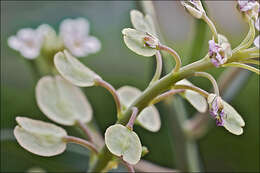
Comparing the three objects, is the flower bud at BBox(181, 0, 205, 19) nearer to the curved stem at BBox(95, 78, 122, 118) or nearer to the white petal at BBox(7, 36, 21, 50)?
the curved stem at BBox(95, 78, 122, 118)

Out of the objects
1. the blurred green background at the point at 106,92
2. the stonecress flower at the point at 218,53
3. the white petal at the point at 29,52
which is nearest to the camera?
the stonecress flower at the point at 218,53

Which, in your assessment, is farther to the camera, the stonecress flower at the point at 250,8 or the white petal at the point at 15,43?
the white petal at the point at 15,43

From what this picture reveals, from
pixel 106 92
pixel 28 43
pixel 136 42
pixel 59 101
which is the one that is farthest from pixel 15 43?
pixel 106 92

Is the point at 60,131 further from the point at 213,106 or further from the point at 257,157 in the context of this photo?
the point at 257,157

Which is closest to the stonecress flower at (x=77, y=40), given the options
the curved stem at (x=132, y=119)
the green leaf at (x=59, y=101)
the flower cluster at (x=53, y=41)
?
the flower cluster at (x=53, y=41)

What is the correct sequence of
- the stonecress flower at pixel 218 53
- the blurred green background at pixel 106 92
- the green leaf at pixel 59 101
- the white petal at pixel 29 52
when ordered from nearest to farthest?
1. the stonecress flower at pixel 218 53
2. the green leaf at pixel 59 101
3. the white petal at pixel 29 52
4. the blurred green background at pixel 106 92

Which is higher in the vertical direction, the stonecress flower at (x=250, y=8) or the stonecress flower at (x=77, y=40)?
the stonecress flower at (x=250, y=8)

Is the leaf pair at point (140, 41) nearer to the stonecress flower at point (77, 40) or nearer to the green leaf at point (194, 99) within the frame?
the green leaf at point (194, 99)
